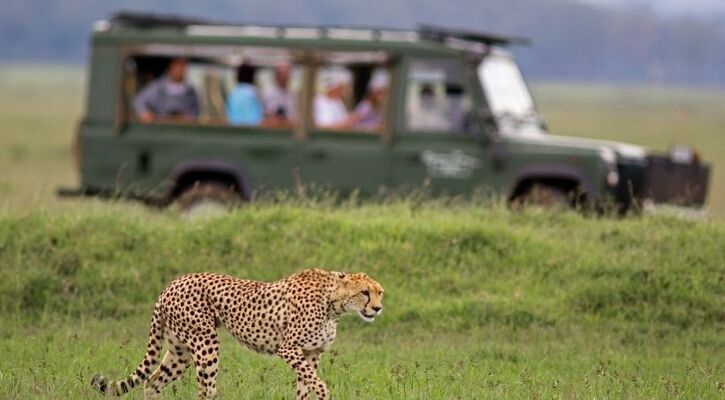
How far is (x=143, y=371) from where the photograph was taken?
8375 millimetres

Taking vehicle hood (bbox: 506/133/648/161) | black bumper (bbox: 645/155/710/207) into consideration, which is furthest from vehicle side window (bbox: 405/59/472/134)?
black bumper (bbox: 645/155/710/207)

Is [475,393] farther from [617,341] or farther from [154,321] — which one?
[617,341]

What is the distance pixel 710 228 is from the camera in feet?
41.8

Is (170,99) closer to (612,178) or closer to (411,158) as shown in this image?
(411,158)

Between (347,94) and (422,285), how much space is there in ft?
16.0

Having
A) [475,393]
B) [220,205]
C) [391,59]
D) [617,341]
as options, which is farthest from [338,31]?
[475,393]

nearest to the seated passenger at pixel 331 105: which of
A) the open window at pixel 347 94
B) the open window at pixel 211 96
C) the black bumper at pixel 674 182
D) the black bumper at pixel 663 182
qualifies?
the open window at pixel 347 94

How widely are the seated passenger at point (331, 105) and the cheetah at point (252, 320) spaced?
25.3 feet

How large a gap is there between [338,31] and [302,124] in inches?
39.3

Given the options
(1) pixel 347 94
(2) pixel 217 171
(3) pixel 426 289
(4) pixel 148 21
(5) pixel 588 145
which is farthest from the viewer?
(1) pixel 347 94

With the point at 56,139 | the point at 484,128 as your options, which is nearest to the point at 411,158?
the point at 484,128

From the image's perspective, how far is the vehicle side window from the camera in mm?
15508

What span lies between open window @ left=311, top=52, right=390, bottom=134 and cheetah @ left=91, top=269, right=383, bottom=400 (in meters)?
7.58

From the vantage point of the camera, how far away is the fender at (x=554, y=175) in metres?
14.9
